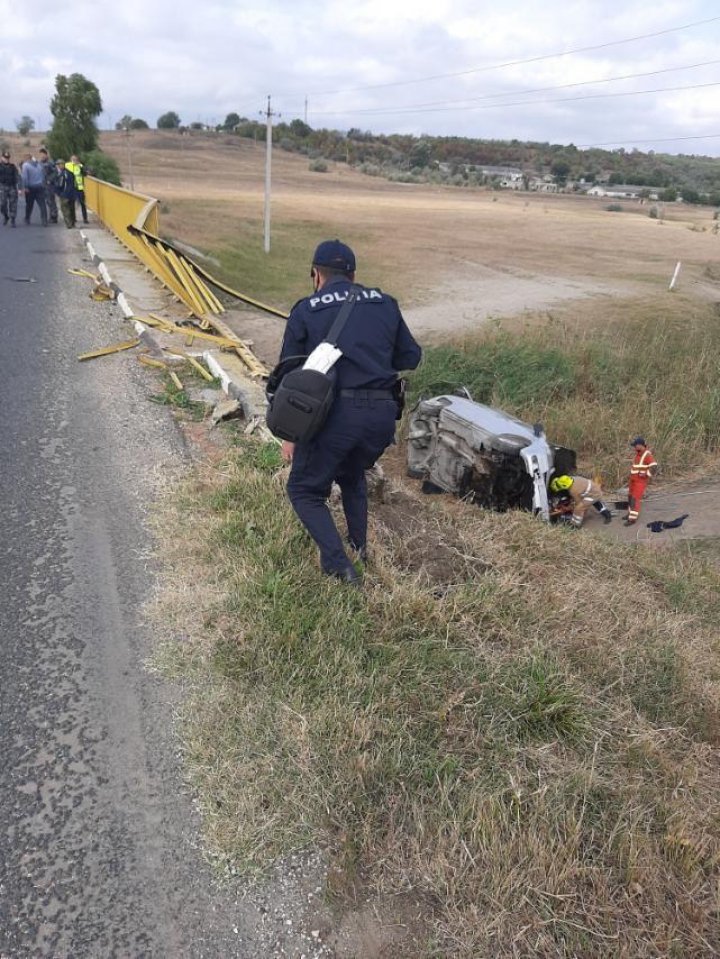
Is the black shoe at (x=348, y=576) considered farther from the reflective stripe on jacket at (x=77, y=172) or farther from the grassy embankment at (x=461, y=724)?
the reflective stripe on jacket at (x=77, y=172)

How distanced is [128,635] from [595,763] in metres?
2.00

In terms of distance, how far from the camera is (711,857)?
7.39 ft

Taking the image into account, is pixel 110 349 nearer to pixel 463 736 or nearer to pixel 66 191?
pixel 463 736

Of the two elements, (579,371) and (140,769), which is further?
(579,371)

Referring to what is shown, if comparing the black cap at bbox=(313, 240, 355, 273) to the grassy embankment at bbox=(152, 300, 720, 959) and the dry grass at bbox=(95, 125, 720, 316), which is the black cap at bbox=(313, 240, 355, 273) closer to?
the grassy embankment at bbox=(152, 300, 720, 959)

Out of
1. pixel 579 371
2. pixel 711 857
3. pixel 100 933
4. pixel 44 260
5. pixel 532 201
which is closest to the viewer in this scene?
pixel 100 933

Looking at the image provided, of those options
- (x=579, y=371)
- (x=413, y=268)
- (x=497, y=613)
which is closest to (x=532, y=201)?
(x=413, y=268)

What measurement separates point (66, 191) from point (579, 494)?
48.2 feet

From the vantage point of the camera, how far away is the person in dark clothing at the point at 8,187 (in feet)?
53.2

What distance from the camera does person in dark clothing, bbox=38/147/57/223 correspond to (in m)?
16.5

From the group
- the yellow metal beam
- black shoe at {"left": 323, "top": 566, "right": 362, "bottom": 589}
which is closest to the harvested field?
the yellow metal beam

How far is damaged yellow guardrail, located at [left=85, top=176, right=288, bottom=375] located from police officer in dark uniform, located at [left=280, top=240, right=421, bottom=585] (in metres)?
4.06

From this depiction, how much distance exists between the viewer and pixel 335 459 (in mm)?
3268

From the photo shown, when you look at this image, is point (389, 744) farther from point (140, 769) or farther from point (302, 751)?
point (140, 769)
